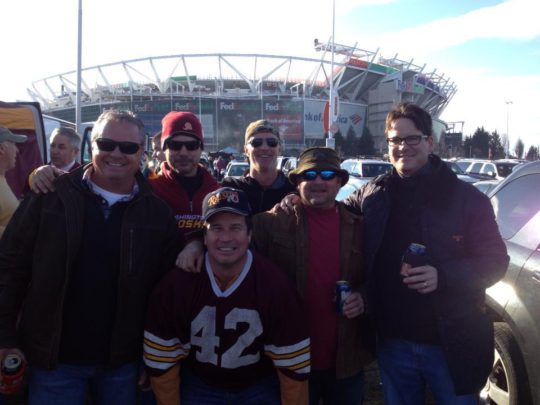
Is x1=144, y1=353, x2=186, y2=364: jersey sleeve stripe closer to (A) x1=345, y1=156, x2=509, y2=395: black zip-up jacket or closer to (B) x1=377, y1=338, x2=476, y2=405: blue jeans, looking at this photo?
(B) x1=377, y1=338, x2=476, y2=405: blue jeans

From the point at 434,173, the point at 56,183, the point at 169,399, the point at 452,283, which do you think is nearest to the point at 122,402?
the point at 169,399

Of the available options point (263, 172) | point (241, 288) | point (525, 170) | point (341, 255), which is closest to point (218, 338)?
point (241, 288)

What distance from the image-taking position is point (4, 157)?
10.8 ft

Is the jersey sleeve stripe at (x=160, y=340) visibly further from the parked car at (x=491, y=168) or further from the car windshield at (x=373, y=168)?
the parked car at (x=491, y=168)

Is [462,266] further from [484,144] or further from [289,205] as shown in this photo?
[484,144]

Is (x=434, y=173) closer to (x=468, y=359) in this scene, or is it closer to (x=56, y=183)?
(x=468, y=359)

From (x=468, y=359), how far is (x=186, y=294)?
5.17ft

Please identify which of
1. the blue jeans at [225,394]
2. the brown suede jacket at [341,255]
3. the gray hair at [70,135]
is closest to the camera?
the blue jeans at [225,394]

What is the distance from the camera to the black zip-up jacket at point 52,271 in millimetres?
2227

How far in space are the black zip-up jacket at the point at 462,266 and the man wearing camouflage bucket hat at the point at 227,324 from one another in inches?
31.5

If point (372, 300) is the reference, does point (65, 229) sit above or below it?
above

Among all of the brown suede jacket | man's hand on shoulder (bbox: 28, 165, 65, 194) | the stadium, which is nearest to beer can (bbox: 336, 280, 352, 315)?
the brown suede jacket

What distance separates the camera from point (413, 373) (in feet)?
8.35

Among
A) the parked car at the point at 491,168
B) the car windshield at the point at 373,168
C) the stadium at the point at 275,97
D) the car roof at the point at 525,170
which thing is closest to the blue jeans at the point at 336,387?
the car roof at the point at 525,170
